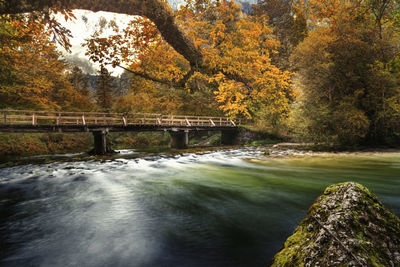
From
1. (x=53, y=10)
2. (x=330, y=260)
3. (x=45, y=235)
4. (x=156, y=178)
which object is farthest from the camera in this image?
(x=156, y=178)

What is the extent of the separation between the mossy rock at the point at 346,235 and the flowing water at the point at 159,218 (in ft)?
2.71

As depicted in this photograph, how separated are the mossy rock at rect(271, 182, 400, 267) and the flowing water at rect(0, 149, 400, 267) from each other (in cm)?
83

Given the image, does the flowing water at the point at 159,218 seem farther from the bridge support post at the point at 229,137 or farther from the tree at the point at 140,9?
the bridge support post at the point at 229,137

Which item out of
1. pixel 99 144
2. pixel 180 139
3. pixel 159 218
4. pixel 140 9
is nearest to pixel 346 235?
pixel 159 218

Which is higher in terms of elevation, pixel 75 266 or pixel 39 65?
pixel 39 65

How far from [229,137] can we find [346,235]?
28100mm

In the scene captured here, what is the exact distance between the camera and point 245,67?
771cm

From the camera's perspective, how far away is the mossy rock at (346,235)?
1717 millimetres

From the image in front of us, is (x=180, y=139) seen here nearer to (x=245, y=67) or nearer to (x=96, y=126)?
(x=96, y=126)

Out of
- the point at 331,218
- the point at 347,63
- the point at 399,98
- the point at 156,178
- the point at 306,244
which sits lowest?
the point at 156,178

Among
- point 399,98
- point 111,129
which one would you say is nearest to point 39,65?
point 111,129

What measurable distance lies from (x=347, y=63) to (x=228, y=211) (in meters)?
16.8

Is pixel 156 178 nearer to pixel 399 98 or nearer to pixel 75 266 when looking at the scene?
pixel 75 266

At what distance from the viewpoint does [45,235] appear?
347cm
